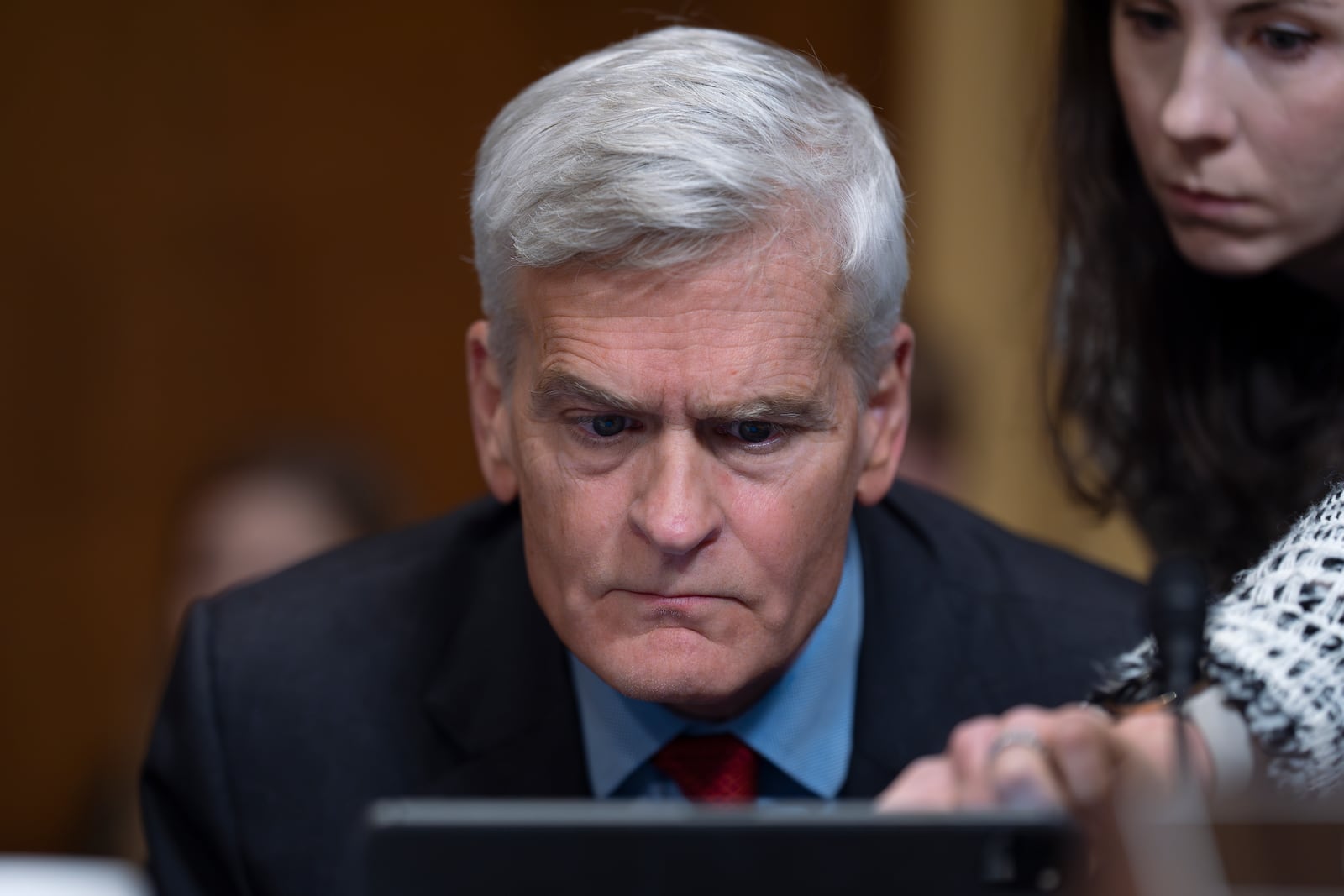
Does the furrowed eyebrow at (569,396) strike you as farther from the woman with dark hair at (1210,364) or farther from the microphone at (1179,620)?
the microphone at (1179,620)

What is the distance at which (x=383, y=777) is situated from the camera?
2096 mm

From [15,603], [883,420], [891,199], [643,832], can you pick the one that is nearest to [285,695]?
[883,420]

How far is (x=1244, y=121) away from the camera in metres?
2.00

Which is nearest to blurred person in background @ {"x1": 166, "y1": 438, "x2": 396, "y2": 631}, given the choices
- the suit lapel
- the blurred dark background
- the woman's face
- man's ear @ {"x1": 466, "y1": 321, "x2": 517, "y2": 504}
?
the blurred dark background

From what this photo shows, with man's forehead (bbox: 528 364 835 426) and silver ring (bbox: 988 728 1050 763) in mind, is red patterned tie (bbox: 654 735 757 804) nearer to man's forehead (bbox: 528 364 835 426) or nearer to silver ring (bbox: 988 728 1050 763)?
man's forehead (bbox: 528 364 835 426)

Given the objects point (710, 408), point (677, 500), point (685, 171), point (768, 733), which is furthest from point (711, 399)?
point (768, 733)

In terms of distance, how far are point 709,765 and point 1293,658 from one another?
838mm

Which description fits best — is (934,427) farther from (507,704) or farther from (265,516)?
(507,704)

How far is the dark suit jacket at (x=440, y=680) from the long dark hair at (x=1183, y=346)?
0.28m

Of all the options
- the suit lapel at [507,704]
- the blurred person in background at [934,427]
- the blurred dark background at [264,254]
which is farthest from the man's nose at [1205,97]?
the blurred dark background at [264,254]

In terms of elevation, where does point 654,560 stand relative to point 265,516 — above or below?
above

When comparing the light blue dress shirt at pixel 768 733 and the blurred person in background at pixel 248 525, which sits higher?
the light blue dress shirt at pixel 768 733

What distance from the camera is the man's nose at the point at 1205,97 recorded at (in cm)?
200

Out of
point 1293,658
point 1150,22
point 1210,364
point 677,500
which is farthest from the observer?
point 1210,364
